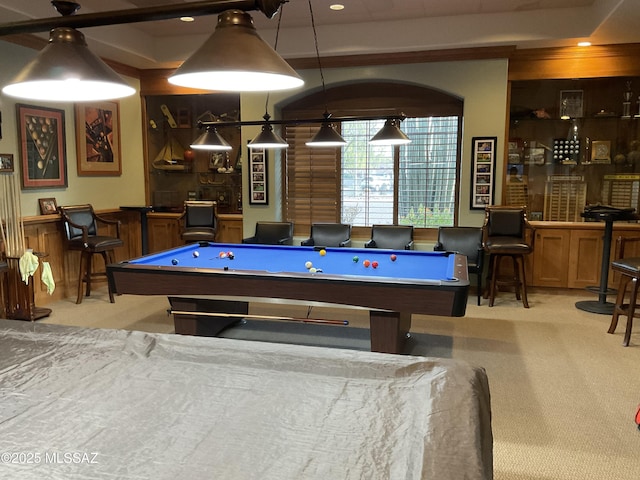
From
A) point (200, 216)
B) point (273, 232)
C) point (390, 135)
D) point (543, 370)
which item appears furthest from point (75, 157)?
point (543, 370)

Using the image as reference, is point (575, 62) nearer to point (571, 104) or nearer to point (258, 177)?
point (571, 104)

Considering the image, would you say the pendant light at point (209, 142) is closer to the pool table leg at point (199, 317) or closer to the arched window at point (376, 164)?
the pool table leg at point (199, 317)

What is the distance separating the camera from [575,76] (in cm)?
592

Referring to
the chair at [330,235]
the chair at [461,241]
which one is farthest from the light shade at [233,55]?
the chair at [330,235]

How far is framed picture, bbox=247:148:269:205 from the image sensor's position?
6660 millimetres

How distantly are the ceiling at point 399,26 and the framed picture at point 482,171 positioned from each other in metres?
1.12

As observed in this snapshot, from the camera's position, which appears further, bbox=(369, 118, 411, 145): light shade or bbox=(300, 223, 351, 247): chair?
bbox=(300, 223, 351, 247): chair

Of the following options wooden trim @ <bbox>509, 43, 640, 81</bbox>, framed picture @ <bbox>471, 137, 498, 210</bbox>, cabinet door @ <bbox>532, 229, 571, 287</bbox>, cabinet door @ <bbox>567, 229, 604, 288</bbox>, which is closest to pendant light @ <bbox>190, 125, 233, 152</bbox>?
framed picture @ <bbox>471, 137, 498, 210</bbox>

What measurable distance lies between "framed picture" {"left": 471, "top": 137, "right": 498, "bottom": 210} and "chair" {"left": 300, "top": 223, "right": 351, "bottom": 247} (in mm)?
1608

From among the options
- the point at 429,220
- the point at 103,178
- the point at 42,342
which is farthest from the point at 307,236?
the point at 42,342

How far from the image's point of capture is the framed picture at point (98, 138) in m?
6.17

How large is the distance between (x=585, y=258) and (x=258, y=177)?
4.24m

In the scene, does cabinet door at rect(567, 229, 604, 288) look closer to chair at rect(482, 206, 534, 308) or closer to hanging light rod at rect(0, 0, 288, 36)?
Result: chair at rect(482, 206, 534, 308)

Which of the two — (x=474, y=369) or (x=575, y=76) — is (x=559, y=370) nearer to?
(x=474, y=369)
